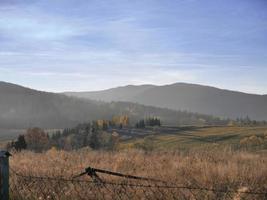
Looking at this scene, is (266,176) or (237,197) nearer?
(237,197)

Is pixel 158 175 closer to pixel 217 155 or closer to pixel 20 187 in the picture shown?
pixel 20 187

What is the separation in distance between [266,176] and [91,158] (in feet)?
19.7

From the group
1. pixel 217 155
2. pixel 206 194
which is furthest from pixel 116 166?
pixel 206 194

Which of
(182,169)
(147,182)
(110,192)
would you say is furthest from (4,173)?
(182,169)

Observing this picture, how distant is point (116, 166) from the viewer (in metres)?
11.8

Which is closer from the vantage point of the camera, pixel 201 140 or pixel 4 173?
pixel 4 173

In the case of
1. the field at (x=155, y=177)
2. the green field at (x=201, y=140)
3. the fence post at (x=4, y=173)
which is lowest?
the green field at (x=201, y=140)

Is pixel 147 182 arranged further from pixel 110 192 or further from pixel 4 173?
pixel 4 173

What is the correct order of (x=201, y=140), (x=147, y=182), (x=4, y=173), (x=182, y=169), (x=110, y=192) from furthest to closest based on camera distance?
(x=201, y=140), (x=182, y=169), (x=147, y=182), (x=110, y=192), (x=4, y=173)

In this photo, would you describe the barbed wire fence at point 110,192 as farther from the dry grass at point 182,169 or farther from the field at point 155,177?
the dry grass at point 182,169

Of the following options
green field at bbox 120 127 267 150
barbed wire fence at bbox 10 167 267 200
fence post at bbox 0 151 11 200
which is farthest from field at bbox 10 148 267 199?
green field at bbox 120 127 267 150

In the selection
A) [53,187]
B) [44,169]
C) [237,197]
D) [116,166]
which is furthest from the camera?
[116,166]

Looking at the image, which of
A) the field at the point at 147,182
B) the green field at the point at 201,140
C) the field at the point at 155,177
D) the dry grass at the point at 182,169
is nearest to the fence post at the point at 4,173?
the field at the point at 155,177

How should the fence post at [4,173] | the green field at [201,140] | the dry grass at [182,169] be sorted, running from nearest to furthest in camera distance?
the fence post at [4,173] → the dry grass at [182,169] → the green field at [201,140]
